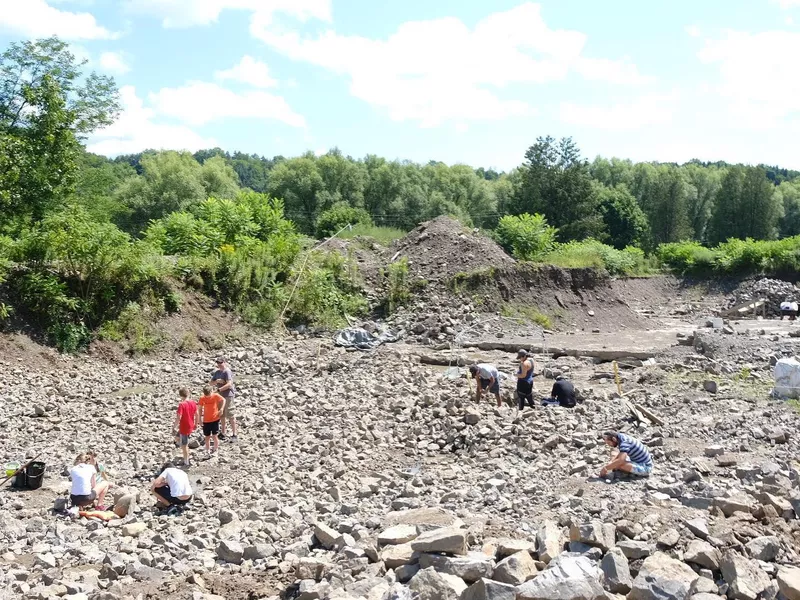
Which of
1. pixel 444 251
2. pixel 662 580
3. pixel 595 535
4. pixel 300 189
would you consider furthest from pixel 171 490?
pixel 300 189

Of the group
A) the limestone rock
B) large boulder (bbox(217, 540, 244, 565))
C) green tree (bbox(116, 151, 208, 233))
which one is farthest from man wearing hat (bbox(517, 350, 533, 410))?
green tree (bbox(116, 151, 208, 233))

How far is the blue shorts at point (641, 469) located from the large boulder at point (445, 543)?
3.31m

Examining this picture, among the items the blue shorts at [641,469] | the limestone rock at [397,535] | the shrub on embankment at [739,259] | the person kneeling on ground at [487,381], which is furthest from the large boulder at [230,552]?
the shrub on embankment at [739,259]

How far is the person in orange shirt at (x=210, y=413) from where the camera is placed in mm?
10836

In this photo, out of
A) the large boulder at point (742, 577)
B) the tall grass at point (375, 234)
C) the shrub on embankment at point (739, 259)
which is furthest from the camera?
the shrub on embankment at point (739, 259)

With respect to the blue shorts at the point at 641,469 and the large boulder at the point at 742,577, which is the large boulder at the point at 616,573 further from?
the blue shorts at the point at 641,469

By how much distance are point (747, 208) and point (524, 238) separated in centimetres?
3181

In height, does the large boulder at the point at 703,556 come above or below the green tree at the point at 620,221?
below

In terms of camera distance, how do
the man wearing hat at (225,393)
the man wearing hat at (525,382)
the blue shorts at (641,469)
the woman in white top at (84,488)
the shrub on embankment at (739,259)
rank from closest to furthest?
the blue shorts at (641,469) → the woman in white top at (84,488) → the man wearing hat at (225,393) → the man wearing hat at (525,382) → the shrub on embankment at (739,259)

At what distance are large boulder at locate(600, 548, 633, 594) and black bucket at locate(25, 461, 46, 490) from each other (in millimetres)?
7278

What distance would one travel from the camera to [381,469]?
1012 centimetres

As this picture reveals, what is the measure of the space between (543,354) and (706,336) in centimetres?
406

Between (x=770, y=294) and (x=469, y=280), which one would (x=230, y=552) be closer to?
(x=469, y=280)

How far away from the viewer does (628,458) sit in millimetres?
8602
